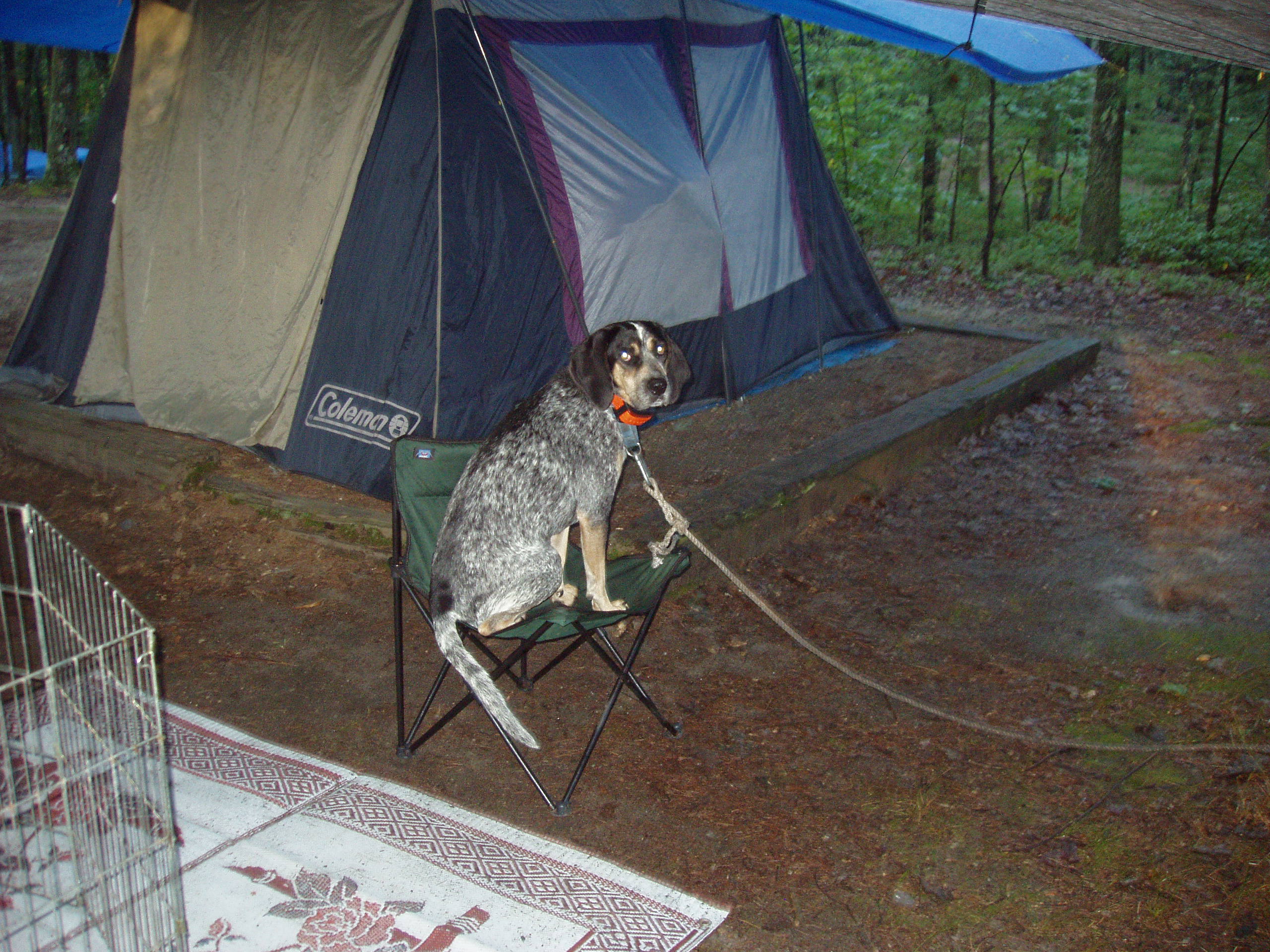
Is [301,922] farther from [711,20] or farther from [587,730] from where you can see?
[711,20]

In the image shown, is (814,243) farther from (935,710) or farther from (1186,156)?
(1186,156)

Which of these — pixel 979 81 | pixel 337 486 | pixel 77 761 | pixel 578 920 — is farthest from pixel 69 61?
pixel 578 920

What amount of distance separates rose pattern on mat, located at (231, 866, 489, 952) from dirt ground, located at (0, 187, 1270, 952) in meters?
0.56

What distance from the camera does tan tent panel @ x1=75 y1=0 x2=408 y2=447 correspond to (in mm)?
5594

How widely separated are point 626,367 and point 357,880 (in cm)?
197

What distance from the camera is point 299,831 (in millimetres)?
3203

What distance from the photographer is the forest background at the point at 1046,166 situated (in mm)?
12312

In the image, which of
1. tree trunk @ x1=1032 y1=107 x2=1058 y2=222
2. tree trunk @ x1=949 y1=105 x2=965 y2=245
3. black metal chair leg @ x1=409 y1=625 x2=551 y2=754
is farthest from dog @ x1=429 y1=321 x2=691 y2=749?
tree trunk @ x1=1032 y1=107 x2=1058 y2=222

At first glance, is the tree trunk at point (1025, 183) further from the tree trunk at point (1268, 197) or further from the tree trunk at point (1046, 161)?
the tree trunk at point (1268, 197)

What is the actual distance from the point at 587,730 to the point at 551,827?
2.00 ft

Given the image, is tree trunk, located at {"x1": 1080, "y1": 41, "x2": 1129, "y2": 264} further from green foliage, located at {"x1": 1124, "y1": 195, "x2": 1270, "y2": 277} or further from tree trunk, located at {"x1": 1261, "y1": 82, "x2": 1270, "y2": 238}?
tree trunk, located at {"x1": 1261, "y1": 82, "x2": 1270, "y2": 238}

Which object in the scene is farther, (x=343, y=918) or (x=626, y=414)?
(x=626, y=414)

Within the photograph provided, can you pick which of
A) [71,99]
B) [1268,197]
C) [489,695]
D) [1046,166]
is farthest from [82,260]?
[71,99]

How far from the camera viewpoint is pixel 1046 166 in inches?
575
